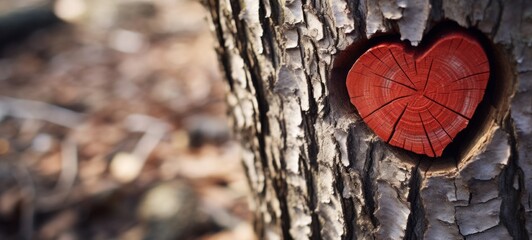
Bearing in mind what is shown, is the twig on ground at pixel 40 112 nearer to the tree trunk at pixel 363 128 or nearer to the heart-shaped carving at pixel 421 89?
the tree trunk at pixel 363 128

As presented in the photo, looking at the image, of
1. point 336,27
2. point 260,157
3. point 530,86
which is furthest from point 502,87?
point 260,157

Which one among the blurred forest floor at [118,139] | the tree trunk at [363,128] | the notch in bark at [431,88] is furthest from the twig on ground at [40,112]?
the notch in bark at [431,88]

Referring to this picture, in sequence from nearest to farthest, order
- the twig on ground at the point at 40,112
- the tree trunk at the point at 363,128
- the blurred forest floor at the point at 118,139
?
the tree trunk at the point at 363,128 → the blurred forest floor at the point at 118,139 → the twig on ground at the point at 40,112

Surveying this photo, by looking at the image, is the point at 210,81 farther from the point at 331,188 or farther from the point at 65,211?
the point at 331,188

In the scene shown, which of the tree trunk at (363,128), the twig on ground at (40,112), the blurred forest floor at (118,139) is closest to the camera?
the tree trunk at (363,128)

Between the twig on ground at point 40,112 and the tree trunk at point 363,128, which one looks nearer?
the tree trunk at point 363,128

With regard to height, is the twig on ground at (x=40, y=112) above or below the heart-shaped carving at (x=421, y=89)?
below

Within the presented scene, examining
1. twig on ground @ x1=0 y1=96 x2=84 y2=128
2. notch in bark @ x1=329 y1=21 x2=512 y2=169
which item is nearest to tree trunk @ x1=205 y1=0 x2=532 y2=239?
notch in bark @ x1=329 y1=21 x2=512 y2=169

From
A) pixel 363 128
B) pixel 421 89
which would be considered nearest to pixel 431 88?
pixel 421 89

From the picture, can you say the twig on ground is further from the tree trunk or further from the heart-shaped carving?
the heart-shaped carving
